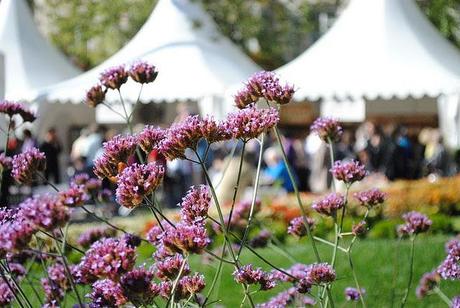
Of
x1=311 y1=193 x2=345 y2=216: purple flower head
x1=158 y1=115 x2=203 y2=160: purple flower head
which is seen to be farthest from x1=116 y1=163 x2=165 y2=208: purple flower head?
x1=311 y1=193 x2=345 y2=216: purple flower head

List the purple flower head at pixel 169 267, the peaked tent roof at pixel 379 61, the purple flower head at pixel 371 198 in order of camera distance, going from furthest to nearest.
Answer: the peaked tent roof at pixel 379 61 < the purple flower head at pixel 371 198 < the purple flower head at pixel 169 267

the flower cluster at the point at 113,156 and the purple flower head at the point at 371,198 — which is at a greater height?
the flower cluster at the point at 113,156

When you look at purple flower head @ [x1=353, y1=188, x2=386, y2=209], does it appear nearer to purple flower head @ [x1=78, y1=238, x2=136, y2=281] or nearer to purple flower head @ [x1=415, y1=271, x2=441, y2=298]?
purple flower head @ [x1=415, y1=271, x2=441, y2=298]

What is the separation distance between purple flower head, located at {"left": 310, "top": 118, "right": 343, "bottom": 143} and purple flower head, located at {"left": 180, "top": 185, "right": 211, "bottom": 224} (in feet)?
3.23

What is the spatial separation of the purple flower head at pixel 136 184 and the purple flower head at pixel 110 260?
0.27 m

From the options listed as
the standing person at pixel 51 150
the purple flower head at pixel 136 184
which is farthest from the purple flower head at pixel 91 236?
the standing person at pixel 51 150

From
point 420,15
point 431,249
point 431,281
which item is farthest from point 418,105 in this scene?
point 431,281

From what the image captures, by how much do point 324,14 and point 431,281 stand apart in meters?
28.1

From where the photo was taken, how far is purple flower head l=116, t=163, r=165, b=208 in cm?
231

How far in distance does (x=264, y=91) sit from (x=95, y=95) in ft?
2.66

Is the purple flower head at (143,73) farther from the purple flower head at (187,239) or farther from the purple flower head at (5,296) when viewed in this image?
the purple flower head at (187,239)

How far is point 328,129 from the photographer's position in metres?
3.51

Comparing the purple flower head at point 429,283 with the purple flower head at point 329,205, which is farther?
the purple flower head at point 429,283

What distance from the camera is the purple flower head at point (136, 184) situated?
7.59 feet
